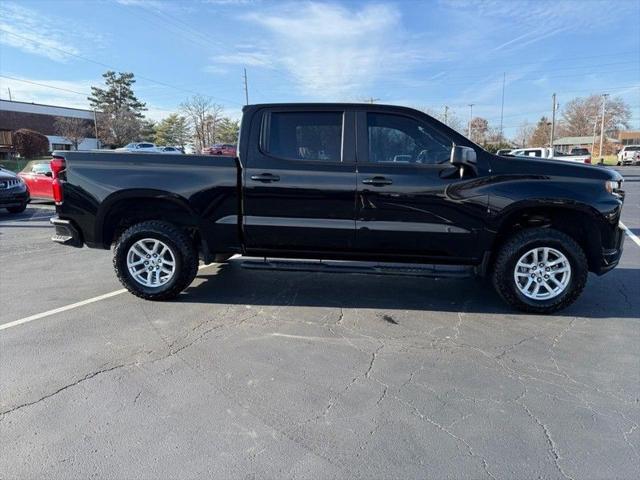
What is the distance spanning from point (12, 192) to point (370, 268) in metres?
11.9

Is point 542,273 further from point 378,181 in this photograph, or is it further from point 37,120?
point 37,120

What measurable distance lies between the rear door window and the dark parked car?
10827 millimetres

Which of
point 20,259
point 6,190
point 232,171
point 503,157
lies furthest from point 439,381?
point 6,190

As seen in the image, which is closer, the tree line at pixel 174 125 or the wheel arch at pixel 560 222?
the wheel arch at pixel 560 222

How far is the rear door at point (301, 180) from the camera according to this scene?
459 centimetres

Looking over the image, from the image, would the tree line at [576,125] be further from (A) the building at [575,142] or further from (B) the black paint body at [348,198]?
(B) the black paint body at [348,198]

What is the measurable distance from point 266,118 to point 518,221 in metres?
2.88

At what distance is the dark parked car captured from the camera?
39.8 ft

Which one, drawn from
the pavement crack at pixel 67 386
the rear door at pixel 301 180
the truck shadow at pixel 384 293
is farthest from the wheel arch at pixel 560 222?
the pavement crack at pixel 67 386

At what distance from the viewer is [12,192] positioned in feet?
40.4

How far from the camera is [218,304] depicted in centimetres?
491

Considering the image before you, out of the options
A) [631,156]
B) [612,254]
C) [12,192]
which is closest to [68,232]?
[612,254]

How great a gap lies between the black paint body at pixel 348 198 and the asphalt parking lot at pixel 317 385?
690 mm

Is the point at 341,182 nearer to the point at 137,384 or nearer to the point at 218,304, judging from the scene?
the point at 218,304
